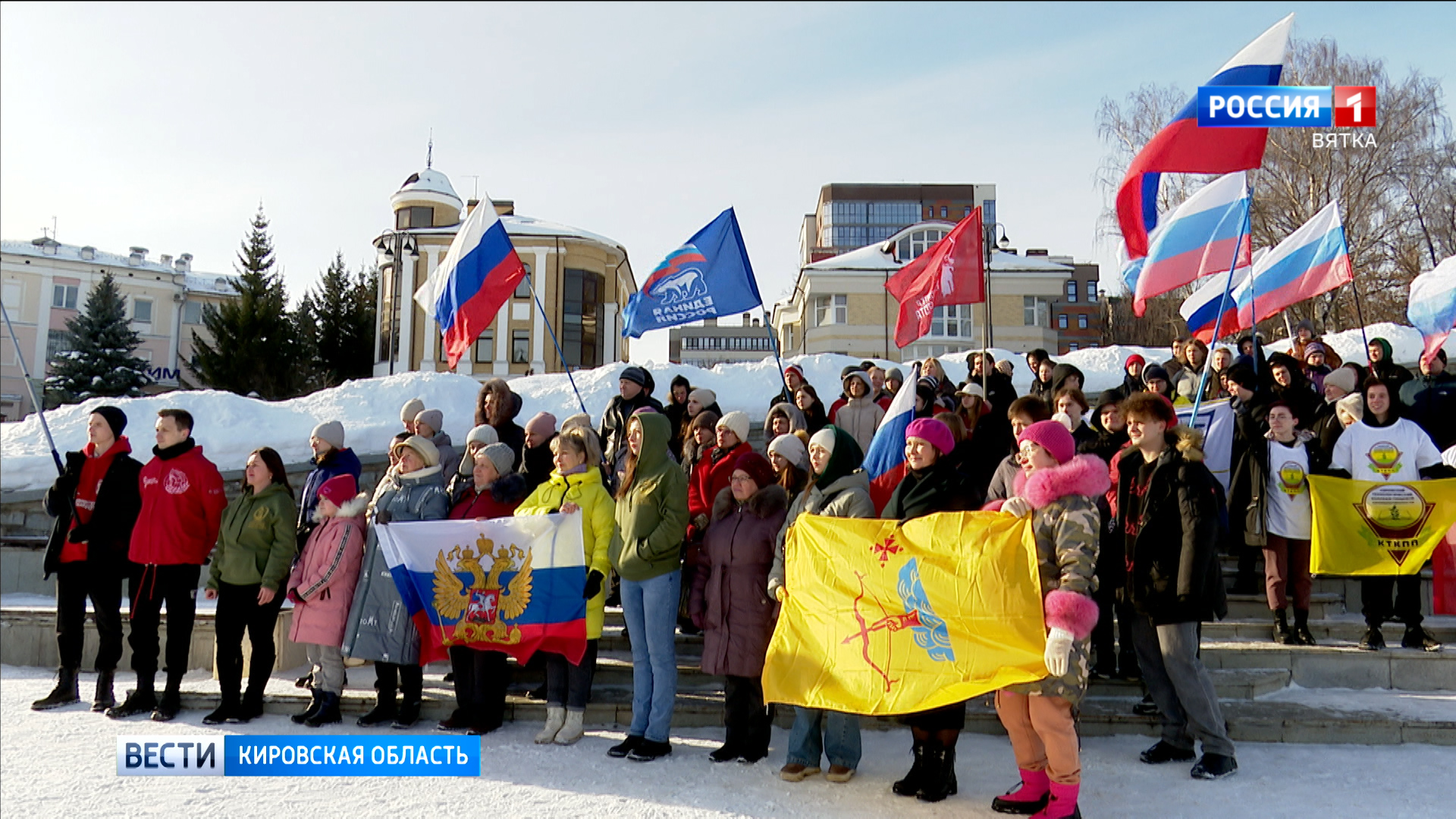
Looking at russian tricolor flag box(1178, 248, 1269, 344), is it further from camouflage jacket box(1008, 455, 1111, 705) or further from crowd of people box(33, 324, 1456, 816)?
camouflage jacket box(1008, 455, 1111, 705)

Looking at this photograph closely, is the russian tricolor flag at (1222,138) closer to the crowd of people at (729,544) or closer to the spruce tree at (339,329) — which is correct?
the crowd of people at (729,544)

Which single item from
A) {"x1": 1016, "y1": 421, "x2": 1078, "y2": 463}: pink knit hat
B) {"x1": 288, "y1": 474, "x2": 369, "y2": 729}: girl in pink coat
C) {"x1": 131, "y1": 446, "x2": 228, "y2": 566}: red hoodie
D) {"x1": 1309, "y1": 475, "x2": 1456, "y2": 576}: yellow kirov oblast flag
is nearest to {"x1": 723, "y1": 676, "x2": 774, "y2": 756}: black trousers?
{"x1": 1016, "y1": 421, "x2": 1078, "y2": 463}: pink knit hat

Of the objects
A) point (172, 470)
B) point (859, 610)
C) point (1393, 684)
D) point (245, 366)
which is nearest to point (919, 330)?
point (1393, 684)

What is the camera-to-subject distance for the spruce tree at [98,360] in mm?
37219

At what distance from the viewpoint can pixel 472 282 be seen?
10.2m

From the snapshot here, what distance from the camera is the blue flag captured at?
995 cm

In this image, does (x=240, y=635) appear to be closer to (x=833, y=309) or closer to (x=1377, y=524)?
(x=1377, y=524)

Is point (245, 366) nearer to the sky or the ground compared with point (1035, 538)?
nearer to the sky

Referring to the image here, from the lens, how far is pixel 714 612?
5.55m

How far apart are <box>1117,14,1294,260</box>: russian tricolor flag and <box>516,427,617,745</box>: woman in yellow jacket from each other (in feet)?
16.4

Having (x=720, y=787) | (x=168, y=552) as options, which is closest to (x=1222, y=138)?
(x=720, y=787)

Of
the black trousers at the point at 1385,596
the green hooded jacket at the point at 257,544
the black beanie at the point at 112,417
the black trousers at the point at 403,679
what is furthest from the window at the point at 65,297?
the black trousers at the point at 1385,596

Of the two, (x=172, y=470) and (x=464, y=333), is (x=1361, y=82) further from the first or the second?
(x=172, y=470)

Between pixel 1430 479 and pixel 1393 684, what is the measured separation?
1529 millimetres
